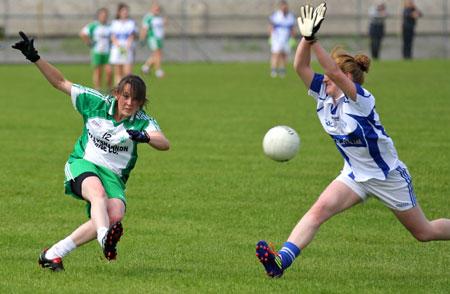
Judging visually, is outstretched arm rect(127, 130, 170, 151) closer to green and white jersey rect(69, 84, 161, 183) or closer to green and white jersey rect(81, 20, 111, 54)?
green and white jersey rect(69, 84, 161, 183)

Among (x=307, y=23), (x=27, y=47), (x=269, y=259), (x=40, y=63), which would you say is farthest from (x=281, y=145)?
(x=27, y=47)

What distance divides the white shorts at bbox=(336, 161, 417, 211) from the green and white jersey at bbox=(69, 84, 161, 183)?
1596mm

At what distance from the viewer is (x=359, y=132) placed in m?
5.96

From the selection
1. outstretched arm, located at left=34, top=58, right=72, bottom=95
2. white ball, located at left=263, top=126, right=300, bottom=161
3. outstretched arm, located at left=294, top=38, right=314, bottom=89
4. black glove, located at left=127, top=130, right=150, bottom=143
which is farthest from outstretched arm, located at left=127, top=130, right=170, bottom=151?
white ball, located at left=263, top=126, right=300, bottom=161

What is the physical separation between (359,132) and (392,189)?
0.50 m

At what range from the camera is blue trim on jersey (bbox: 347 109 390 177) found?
5953 millimetres

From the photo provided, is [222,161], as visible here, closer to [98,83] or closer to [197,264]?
[197,264]

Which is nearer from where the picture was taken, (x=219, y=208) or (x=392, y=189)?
(x=392, y=189)

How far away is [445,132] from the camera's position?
14.4m

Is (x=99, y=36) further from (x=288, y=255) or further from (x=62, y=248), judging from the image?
(x=288, y=255)

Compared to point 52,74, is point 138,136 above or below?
below

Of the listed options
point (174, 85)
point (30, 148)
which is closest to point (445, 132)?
point (30, 148)

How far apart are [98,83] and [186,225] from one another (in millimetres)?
14005

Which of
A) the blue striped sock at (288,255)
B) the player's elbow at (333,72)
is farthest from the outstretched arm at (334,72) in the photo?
the blue striped sock at (288,255)
